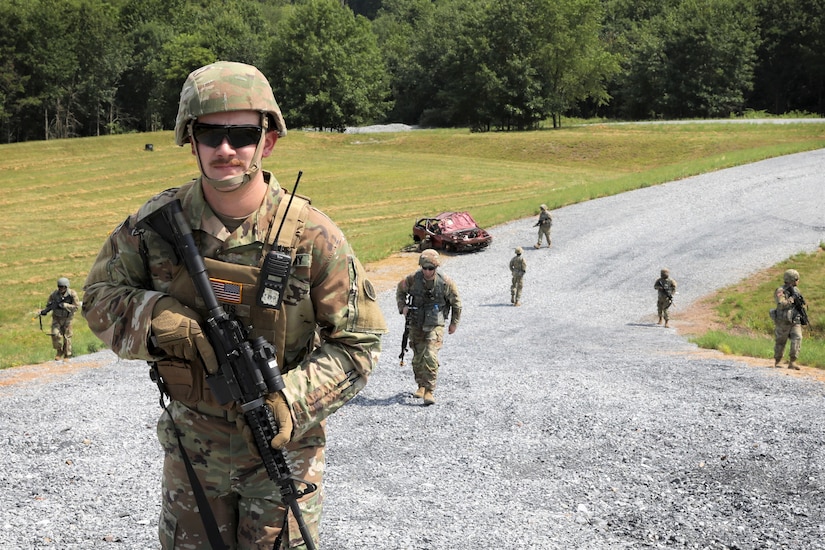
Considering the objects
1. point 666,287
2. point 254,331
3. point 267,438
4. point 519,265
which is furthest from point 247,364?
point 519,265

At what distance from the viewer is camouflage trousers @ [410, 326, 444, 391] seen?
11.0 m

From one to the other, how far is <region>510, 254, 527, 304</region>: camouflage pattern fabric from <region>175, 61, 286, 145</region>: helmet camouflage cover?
59.4 feet

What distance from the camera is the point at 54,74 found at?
288 feet

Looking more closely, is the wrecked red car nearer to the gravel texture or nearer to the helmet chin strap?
the gravel texture

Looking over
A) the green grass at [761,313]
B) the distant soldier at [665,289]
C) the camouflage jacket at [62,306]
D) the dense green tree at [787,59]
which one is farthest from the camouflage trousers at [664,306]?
the dense green tree at [787,59]

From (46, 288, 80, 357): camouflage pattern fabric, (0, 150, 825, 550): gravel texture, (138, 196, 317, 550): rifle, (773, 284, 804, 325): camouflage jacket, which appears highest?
(138, 196, 317, 550): rifle

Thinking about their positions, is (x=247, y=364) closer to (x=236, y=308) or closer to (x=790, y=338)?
(x=236, y=308)

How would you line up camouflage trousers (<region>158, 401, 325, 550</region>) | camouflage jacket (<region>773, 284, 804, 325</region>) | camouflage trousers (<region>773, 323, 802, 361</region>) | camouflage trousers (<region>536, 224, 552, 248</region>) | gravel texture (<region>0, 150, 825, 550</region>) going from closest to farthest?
camouflage trousers (<region>158, 401, 325, 550</region>)
gravel texture (<region>0, 150, 825, 550</region>)
camouflage trousers (<region>773, 323, 802, 361</region>)
camouflage jacket (<region>773, 284, 804, 325</region>)
camouflage trousers (<region>536, 224, 552, 248</region>)

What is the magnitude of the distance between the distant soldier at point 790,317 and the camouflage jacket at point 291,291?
12549 millimetres

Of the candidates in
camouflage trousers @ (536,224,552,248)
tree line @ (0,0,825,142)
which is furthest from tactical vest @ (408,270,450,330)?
tree line @ (0,0,825,142)

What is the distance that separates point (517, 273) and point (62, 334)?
1081 cm

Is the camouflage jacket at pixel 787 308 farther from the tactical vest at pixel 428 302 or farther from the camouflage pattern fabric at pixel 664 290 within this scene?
the tactical vest at pixel 428 302

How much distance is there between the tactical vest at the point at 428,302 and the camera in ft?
36.8

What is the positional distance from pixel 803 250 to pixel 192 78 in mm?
27009
